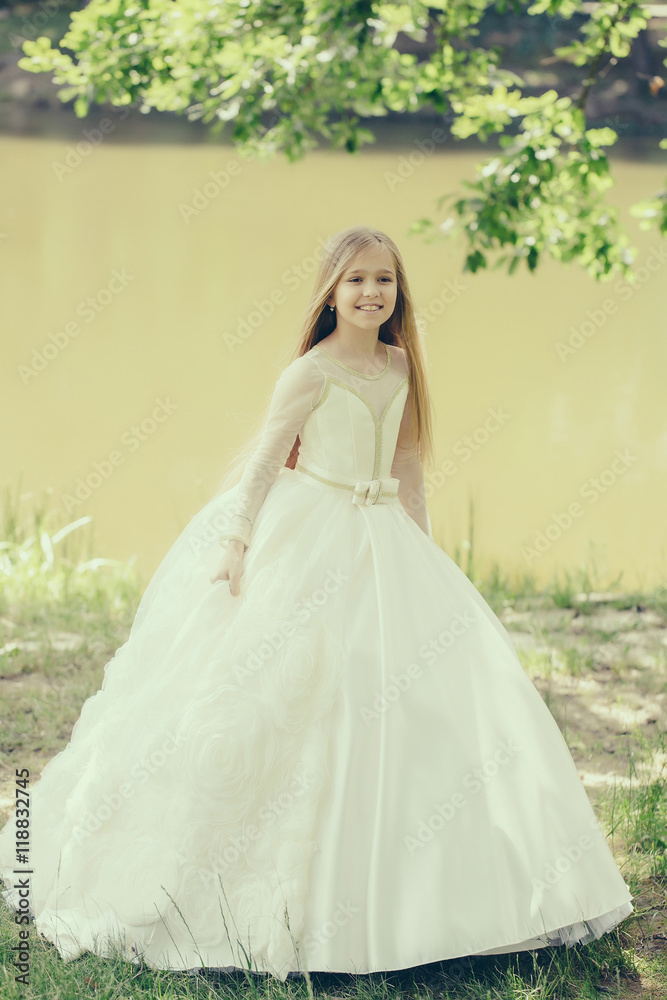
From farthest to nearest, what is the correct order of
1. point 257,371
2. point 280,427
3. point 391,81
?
point 257,371, point 391,81, point 280,427

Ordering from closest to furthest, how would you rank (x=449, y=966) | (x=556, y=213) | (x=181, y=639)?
(x=449, y=966)
(x=181, y=639)
(x=556, y=213)

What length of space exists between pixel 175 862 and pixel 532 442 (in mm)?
5303

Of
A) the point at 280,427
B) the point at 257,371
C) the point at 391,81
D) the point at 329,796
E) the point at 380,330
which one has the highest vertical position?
the point at 391,81

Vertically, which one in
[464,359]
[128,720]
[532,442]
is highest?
[464,359]

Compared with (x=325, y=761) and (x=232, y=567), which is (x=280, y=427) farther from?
(x=325, y=761)

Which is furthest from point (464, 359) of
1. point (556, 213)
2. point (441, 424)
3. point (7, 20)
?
point (7, 20)

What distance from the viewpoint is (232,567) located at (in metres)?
2.14

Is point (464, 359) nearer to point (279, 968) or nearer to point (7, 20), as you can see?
point (279, 968)

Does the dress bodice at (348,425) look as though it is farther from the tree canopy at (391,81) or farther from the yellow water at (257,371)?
the tree canopy at (391,81)

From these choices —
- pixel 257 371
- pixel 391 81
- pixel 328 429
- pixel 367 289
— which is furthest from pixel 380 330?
pixel 257 371

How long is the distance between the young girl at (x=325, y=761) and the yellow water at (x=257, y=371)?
1.31 feet

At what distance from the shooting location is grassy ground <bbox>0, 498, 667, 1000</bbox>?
6.32ft

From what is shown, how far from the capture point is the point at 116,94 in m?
4.38

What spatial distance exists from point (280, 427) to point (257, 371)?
207 inches
